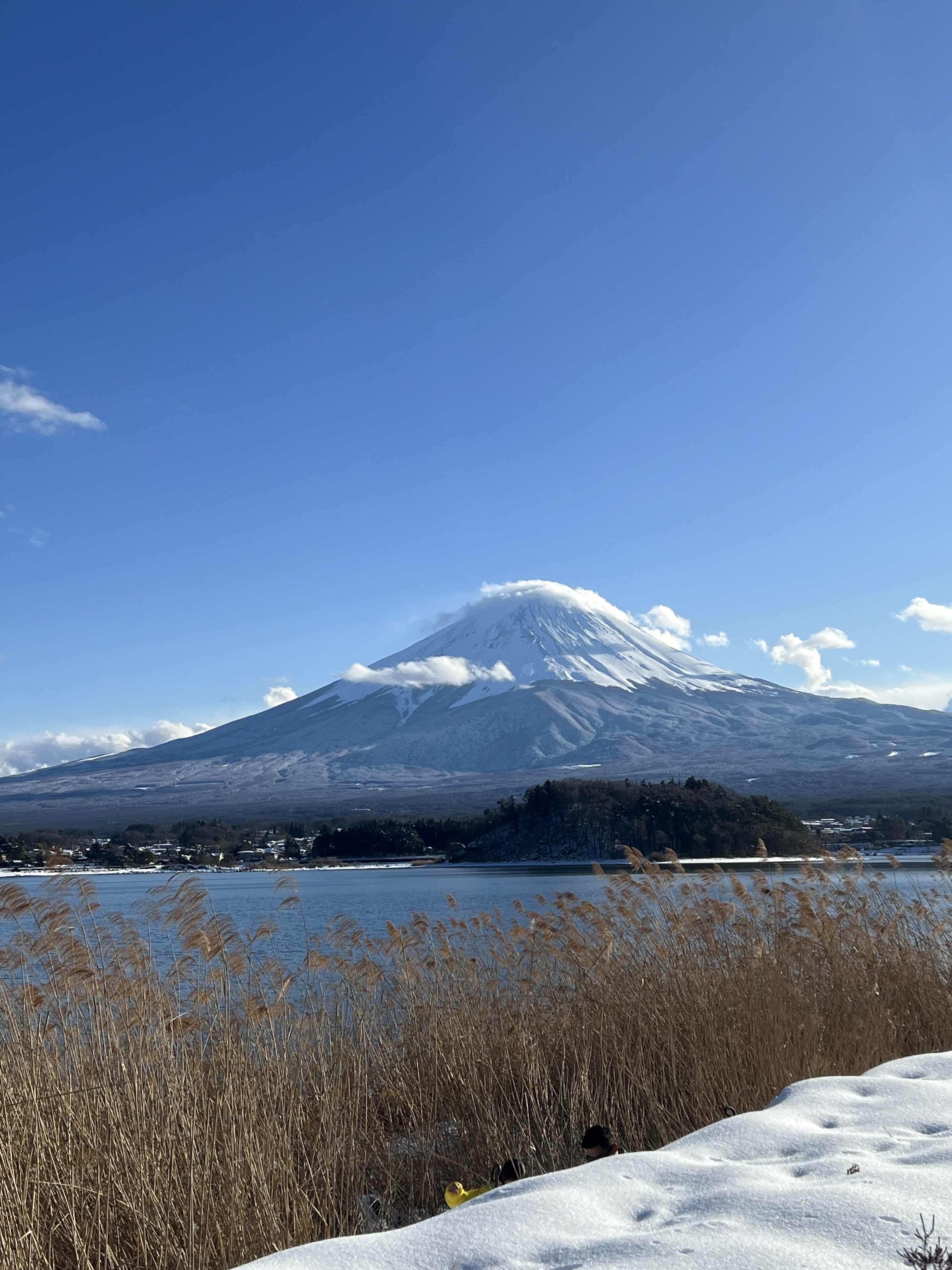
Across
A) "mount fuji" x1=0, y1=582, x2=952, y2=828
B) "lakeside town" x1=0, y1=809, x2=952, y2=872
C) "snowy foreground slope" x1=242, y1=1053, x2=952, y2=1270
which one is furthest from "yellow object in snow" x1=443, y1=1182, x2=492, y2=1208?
"mount fuji" x1=0, y1=582, x2=952, y2=828

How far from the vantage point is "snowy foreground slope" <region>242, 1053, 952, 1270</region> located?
2.33m

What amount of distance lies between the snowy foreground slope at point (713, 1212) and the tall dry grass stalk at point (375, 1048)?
137 centimetres

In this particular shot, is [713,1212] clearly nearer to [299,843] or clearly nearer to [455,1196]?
[455,1196]

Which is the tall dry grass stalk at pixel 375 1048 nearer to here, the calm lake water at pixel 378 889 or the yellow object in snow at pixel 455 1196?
the yellow object in snow at pixel 455 1196

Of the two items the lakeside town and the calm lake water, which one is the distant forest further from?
the calm lake water

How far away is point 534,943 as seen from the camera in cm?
759

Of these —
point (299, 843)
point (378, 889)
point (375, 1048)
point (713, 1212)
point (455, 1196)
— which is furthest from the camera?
point (299, 843)

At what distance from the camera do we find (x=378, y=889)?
157ft

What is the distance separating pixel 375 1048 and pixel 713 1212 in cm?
385

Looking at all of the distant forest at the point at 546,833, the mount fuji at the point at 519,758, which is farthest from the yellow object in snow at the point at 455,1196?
the mount fuji at the point at 519,758

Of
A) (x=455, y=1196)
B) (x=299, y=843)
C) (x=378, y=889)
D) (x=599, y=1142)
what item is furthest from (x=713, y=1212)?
(x=299, y=843)

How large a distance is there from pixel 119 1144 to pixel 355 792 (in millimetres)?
143201

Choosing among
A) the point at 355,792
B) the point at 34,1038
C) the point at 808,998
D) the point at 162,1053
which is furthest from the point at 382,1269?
the point at 355,792

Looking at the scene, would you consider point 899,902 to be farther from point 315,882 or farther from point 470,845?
point 470,845
